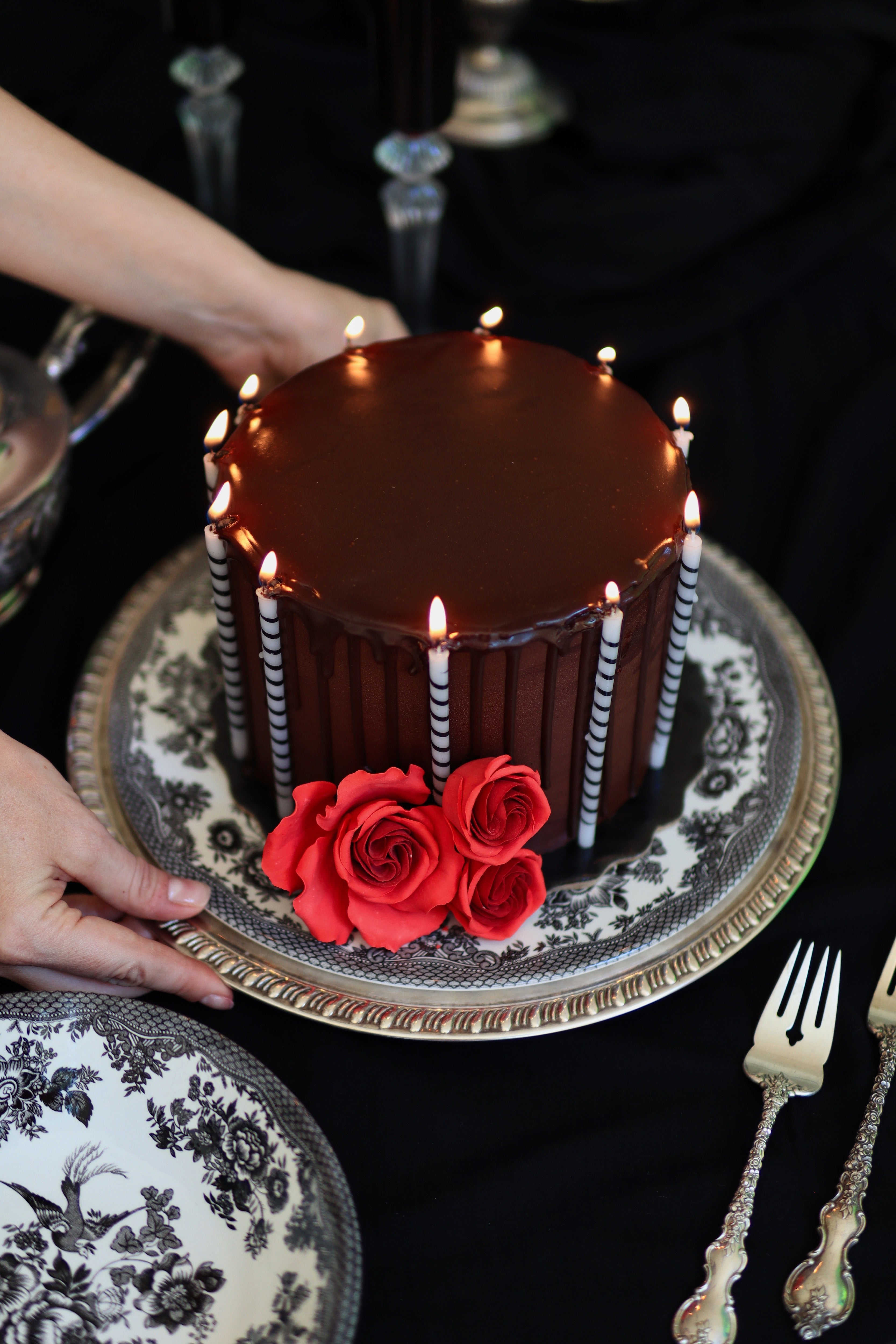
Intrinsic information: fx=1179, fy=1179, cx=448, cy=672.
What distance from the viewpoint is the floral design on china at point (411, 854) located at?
31.4 inches

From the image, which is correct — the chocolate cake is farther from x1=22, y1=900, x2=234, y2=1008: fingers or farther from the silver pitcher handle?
the silver pitcher handle

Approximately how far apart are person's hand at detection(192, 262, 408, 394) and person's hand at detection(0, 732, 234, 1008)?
525 millimetres

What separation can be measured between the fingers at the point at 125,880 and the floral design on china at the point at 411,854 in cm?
8

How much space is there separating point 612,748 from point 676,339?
69 centimetres

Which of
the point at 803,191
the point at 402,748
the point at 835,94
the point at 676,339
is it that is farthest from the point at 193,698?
the point at 835,94

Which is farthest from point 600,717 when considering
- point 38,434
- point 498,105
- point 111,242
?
point 498,105

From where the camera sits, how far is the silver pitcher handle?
3.77 feet

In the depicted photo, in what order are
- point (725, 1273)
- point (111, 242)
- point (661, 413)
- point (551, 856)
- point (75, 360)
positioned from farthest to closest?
point (661, 413), point (75, 360), point (111, 242), point (551, 856), point (725, 1273)

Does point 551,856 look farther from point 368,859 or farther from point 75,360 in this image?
point 75,360

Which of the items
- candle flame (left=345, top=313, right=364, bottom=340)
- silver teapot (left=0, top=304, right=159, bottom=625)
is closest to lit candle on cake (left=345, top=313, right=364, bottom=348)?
candle flame (left=345, top=313, right=364, bottom=340)

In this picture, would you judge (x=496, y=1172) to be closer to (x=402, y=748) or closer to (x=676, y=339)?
(x=402, y=748)

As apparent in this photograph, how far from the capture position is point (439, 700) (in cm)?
79

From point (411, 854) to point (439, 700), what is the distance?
108mm

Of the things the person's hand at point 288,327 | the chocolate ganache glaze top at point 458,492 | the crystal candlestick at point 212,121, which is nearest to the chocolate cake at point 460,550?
the chocolate ganache glaze top at point 458,492
